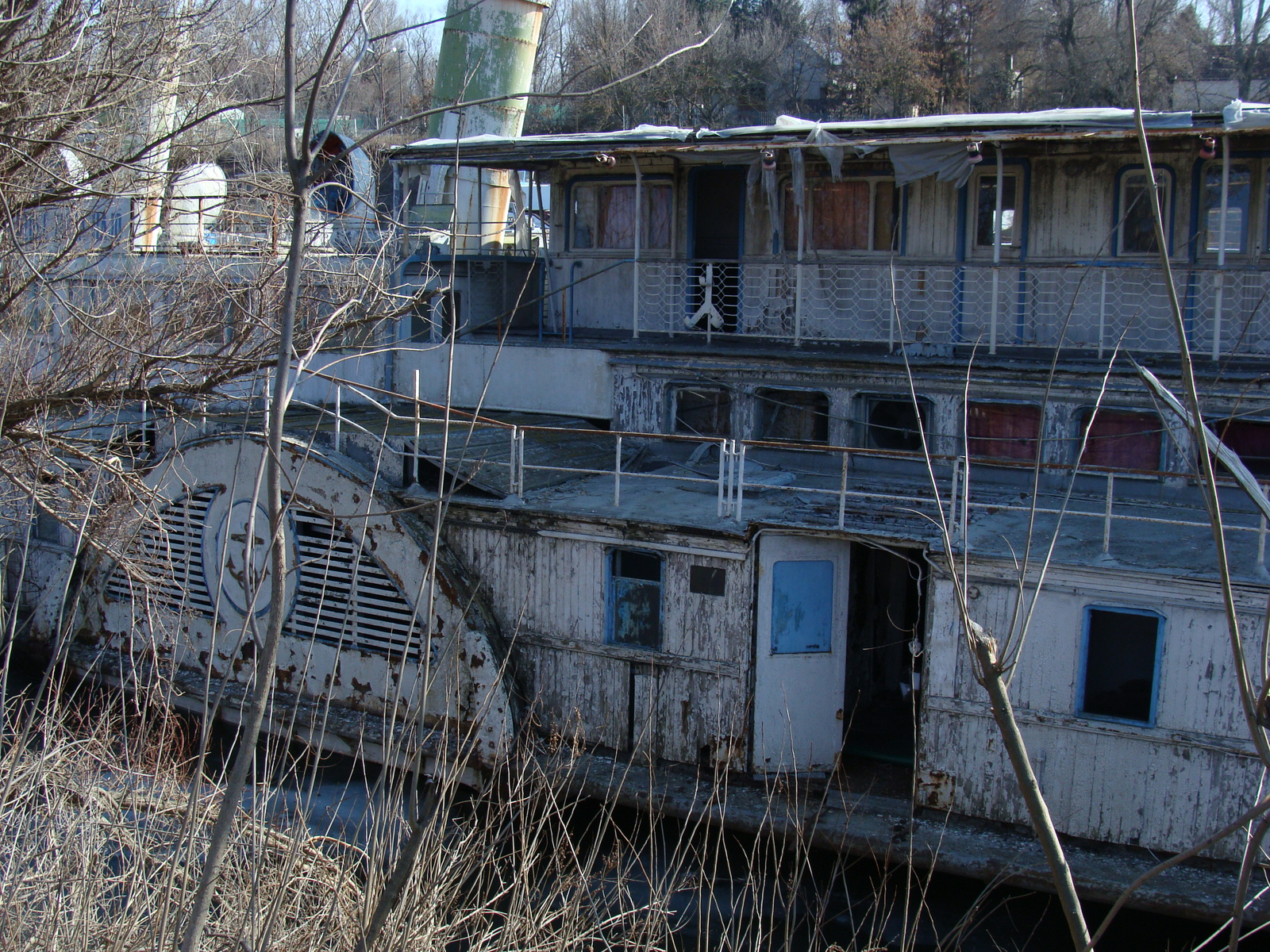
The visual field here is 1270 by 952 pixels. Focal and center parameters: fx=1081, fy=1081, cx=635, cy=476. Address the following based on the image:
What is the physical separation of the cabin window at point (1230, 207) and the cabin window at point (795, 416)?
16.0 ft

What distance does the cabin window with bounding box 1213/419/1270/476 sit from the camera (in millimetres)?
11406

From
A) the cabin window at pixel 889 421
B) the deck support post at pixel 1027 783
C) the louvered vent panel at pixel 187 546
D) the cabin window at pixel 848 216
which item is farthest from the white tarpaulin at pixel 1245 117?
the louvered vent panel at pixel 187 546

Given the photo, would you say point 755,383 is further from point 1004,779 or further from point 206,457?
point 206,457

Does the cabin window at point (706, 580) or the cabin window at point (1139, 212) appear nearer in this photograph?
the cabin window at point (706, 580)

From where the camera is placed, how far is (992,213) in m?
13.6

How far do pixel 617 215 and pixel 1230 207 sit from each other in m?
7.86

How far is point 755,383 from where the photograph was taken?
13.2 meters

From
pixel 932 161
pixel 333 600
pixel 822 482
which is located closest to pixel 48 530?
pixel 333 600

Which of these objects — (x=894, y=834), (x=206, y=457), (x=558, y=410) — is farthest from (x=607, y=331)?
(x=894, y=834)

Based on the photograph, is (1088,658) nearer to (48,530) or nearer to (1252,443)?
(1252,443)

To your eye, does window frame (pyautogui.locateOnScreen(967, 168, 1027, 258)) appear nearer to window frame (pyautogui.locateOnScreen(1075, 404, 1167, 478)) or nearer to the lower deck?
window frame (pyautogui.locateOnScreen(1075, 404, 1167, 478))

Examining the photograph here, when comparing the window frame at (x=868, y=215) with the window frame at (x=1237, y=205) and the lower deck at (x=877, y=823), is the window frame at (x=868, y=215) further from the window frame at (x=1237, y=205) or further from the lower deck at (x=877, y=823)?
the lower deck at (x=877, y=823)

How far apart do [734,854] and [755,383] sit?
5548 millimetres

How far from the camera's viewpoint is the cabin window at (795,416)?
13109 millimetres
